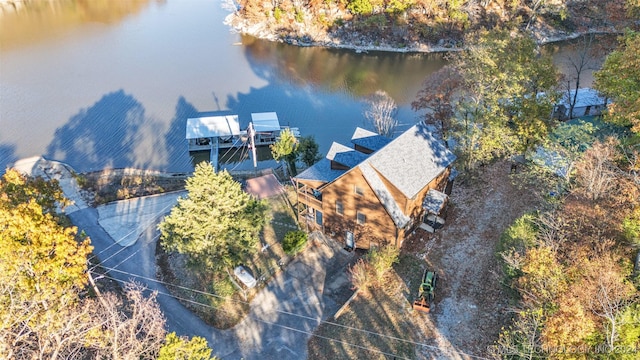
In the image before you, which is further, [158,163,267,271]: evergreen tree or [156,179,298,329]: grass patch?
[156,179,298,329]: grass patch

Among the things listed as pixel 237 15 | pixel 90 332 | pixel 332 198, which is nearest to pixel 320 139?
pixel 332 198

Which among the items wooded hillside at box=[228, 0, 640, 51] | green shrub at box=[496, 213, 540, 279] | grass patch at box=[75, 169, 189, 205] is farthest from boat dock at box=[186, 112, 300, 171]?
wooded hillside at box=[228, 0, 640, 51]

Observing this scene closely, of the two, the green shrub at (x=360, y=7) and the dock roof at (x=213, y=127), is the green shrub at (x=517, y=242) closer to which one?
the dock roof at (x=213, y=127)

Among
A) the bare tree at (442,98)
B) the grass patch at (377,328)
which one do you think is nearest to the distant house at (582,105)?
the bare tree at (442,98)

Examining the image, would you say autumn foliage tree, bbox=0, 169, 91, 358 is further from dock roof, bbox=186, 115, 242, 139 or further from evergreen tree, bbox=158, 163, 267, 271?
dock roof, bbox=186, 115, 242, 139

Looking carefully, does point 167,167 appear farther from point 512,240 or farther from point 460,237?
point 512,240

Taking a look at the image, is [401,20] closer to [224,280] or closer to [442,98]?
[442,98]
